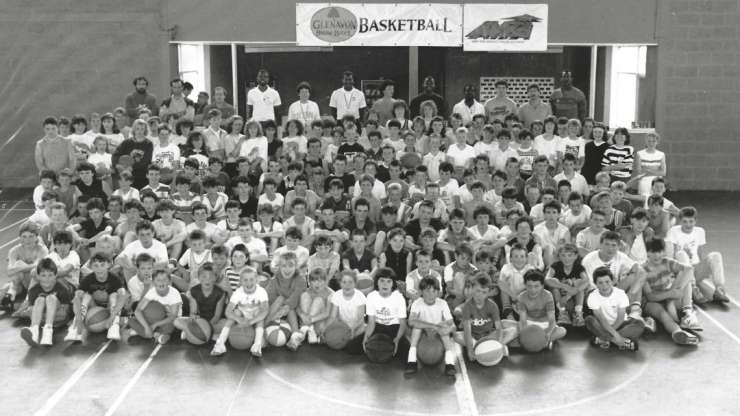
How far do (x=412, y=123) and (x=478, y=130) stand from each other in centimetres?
108

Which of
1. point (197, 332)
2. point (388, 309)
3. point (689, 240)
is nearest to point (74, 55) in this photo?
point (197, 332)

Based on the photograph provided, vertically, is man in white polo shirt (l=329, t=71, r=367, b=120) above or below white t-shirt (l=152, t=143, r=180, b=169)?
above

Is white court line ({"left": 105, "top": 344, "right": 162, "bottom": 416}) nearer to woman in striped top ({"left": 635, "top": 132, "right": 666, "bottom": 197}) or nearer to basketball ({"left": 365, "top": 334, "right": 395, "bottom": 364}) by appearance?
basketball ({"left": 365, "top": 334, "right": 395, "bottom": 364})

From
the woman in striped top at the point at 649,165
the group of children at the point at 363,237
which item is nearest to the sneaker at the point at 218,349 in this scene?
the group of children at the point at 363,237

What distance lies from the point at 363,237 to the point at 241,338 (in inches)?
84.7

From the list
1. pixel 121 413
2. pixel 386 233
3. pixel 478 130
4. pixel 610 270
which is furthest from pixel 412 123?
pixel 121 413

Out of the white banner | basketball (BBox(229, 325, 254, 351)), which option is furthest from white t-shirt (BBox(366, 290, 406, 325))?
the white banner

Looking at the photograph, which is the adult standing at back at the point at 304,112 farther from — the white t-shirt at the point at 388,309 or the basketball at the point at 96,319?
the white t-shirt at the point at 388,309

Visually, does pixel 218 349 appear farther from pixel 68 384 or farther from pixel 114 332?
pixel 68 384

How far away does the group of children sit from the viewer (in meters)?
10.2

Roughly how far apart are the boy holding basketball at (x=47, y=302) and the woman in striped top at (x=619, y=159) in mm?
7874

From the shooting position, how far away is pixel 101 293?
10531 mm

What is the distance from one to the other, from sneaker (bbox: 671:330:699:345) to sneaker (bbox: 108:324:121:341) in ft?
20.6

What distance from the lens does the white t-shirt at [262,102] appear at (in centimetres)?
1591
